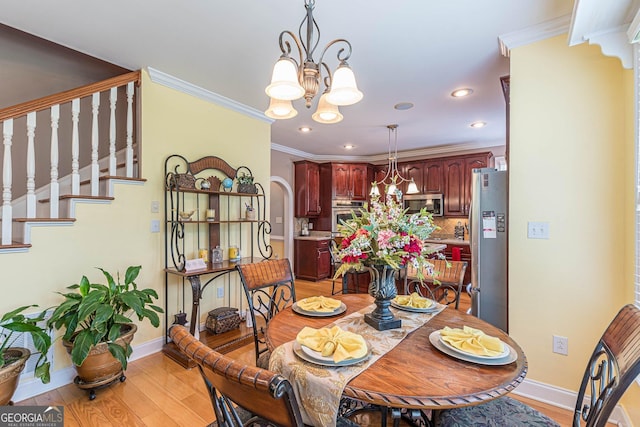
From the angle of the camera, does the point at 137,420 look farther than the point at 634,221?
Yes

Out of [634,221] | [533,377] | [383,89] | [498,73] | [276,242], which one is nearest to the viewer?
[634,221]

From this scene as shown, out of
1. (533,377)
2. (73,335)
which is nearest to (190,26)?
(73,335)

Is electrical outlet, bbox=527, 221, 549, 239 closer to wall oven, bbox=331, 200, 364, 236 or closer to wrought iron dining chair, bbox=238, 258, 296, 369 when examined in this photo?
wrought iron dining chair, bbox=238, 258, 296, 369

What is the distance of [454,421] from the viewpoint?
120 cm

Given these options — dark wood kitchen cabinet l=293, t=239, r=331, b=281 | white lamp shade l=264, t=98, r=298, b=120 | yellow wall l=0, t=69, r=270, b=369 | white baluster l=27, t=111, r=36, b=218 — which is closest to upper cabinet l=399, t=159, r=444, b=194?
dark wood kitchen cabinet l=293, t=239, r=331, b=281

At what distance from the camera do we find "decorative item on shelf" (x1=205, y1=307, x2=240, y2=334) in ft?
10.2

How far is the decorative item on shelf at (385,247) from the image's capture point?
1.34 m

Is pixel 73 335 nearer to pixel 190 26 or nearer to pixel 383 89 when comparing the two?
pixel 190 26

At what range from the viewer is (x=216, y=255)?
10.5 ft

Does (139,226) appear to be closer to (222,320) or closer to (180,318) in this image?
(180,318)

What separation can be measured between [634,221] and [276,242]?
17.6ft

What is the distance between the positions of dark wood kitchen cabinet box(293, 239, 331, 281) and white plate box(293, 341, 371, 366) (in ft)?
15.4

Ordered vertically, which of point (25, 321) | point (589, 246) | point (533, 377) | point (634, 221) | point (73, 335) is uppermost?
point (634, 221)

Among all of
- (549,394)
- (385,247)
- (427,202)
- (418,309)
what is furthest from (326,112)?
(427,202)
